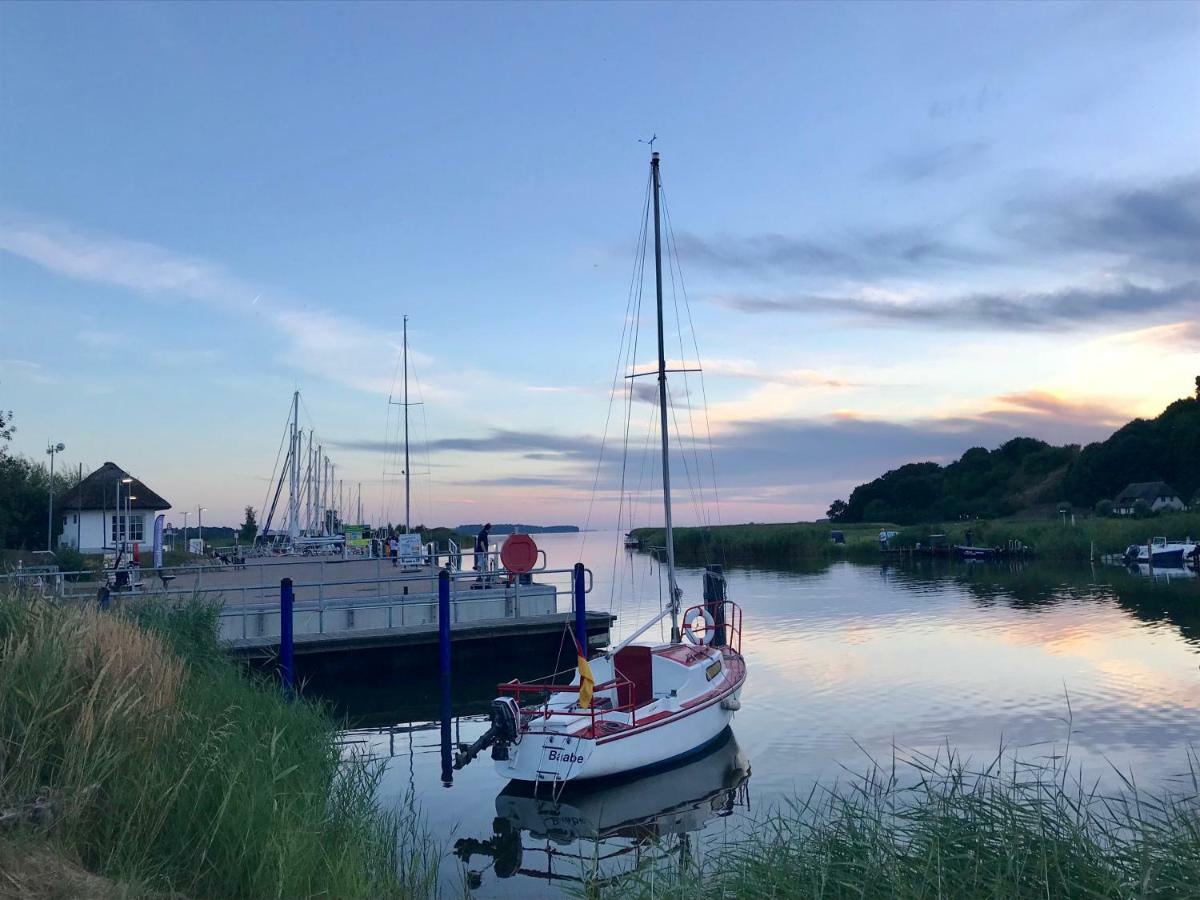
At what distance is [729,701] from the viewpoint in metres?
17.5

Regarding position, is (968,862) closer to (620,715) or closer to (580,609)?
(620,715)

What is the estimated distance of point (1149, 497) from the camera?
10138cm

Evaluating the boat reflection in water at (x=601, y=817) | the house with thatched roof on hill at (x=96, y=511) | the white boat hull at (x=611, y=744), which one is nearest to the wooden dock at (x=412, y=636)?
the white boat hull at (x=611, y=744)

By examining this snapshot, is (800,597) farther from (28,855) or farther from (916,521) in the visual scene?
(916,521)

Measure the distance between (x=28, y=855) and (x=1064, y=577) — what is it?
191 feet

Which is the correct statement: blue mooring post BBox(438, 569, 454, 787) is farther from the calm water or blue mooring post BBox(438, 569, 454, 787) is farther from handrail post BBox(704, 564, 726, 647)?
handrail post BBox(704, 564, 726, 647)

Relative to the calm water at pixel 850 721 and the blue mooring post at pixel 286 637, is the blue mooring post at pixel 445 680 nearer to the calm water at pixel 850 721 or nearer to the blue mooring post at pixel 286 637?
the calm water at pixel 850 721

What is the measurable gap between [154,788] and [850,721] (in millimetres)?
14565

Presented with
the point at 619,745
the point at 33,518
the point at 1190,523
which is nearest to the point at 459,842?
the point at 619,745

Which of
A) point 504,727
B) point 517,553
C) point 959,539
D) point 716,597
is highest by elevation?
point 517,553

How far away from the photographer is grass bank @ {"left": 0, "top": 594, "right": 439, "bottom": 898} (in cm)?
731

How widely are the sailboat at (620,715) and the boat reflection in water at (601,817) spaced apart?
32cm

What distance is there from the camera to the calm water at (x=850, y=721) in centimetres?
1324

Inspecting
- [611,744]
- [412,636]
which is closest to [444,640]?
[412,636]
